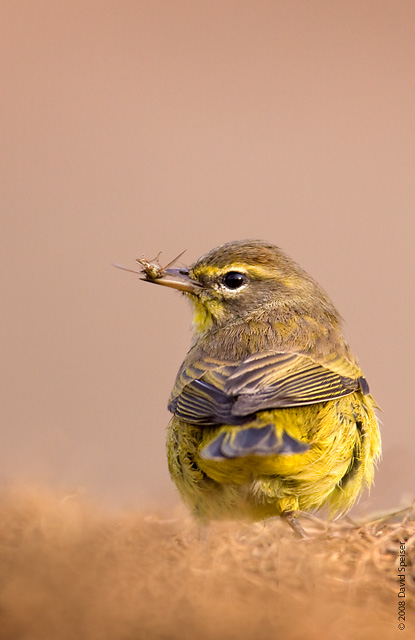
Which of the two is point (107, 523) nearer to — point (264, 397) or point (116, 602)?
point (116, 602)

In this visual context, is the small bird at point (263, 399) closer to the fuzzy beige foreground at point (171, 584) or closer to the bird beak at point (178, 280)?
the bird beak at point (178, 280)

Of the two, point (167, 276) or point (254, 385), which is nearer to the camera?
point (254, 385)

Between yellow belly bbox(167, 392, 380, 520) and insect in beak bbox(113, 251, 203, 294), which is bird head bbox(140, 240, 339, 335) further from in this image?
yellow belly bbox(167, 392, 380, 520)

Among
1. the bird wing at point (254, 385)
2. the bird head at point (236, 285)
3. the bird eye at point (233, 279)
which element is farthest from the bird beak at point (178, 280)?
the bird wing at point (254, 385)

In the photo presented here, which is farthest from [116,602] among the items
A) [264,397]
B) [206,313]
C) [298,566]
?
[206,313]

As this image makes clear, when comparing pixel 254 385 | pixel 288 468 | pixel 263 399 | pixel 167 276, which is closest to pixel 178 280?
pixel 167 276

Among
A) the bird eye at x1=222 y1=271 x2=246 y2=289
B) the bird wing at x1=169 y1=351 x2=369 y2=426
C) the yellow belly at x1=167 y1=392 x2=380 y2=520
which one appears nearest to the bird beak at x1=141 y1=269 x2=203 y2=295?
the bird eye at x1=222 y1=271 x2=246 y2=289

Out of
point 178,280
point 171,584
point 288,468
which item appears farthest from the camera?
point 178,280

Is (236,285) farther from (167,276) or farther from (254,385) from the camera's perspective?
(254,385)
